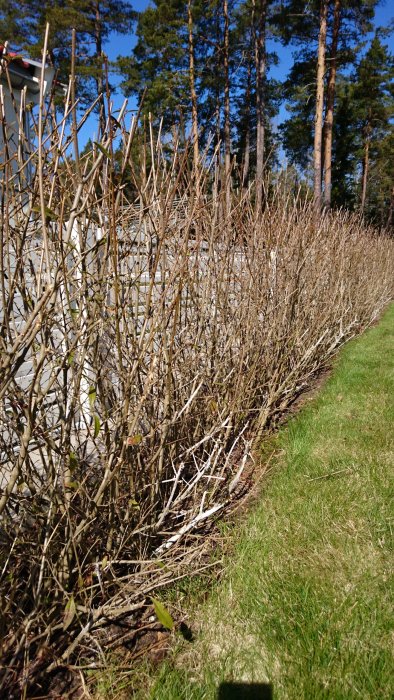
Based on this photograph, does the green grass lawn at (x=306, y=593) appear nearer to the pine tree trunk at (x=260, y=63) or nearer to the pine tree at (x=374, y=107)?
the pine tree trunk at (x=260, y=63)

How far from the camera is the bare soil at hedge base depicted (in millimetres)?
1501

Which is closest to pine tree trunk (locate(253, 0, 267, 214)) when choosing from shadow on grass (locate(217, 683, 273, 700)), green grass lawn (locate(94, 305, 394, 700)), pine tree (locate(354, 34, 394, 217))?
pine tree (locate(354, 34, 394, 217))

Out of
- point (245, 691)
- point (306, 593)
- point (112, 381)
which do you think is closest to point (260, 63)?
point (112, 381)

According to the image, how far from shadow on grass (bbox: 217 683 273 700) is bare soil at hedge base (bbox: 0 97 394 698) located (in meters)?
0.41

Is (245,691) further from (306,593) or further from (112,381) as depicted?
(112,381)

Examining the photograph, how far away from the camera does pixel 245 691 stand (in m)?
1.60

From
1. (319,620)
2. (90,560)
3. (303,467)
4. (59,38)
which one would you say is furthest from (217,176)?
(59,38)

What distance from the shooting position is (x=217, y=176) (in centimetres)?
275

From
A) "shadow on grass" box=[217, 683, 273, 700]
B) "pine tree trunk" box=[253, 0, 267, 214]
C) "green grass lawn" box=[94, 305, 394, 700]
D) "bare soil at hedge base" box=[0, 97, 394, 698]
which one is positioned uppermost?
"pine tree trunk" box=[253, 0, 267, 214]

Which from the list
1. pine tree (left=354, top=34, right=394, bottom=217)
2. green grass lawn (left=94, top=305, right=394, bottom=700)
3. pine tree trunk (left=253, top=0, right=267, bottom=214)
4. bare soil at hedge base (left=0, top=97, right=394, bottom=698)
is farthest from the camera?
pine tree (left=354, top=34, right=394, bottom=217)

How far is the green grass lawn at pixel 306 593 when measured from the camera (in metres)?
1.63

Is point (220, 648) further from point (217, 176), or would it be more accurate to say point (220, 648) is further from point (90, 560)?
point (217, 176)

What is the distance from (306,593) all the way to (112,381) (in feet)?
4.60

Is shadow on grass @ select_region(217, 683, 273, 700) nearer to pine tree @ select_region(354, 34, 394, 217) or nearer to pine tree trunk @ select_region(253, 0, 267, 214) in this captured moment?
pine tree trunk @ select_region(253, 0, 267, 214)
